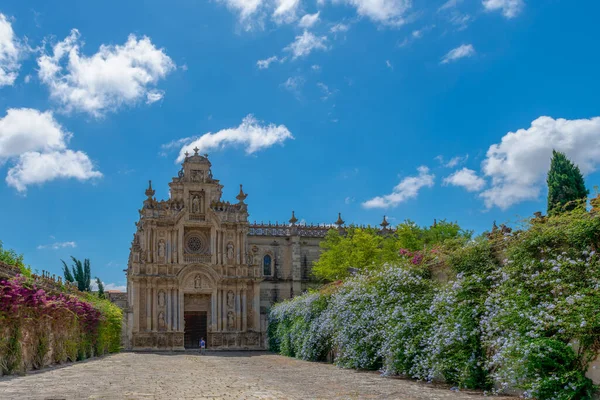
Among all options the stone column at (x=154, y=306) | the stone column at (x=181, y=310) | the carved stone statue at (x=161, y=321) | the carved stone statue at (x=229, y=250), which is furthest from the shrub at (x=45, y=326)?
the carved stone statue at (x=229, y=250)

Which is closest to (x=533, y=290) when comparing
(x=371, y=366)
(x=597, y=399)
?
(x=597, y=399)

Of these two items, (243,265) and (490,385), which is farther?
(243,265)

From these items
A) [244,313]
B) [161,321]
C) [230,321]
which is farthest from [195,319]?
[244,313]

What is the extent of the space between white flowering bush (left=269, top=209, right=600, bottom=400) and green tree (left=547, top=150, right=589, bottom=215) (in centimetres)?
1799

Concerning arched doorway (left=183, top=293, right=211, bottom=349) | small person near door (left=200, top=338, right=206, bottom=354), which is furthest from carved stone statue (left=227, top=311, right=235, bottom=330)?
small person near door (left=200, top=338, right=206, bottom=354)

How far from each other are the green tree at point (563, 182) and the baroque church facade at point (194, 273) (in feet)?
71.0

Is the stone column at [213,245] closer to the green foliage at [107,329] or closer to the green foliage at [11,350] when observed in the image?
the green foliage at [107,329]

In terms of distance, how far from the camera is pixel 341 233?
55000 mm

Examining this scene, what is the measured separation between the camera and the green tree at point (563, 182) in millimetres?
35250

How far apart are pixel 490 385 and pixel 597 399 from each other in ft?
11.5

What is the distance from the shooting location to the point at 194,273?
44.7m

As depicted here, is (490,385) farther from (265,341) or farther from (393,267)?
(265,341)

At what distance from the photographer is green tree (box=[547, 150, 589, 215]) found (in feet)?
116

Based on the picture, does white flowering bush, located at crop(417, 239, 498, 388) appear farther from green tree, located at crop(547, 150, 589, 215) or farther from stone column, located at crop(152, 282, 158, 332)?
stone column, located at crop(152, 282, 158, 332)
